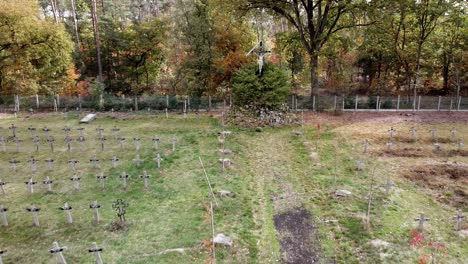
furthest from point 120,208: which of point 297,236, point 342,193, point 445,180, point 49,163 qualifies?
point 445,180

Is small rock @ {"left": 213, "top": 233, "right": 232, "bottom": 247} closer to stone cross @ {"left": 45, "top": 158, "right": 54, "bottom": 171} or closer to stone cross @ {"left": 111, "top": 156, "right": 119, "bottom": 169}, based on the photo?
stone cross @ {"left": 111, "top": 156, "right": 119, "bottom": 169}

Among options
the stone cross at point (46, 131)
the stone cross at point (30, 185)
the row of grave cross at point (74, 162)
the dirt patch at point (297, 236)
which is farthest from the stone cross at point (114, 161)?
the dirt patch at point (297, 236)

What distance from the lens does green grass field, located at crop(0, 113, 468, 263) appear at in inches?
342

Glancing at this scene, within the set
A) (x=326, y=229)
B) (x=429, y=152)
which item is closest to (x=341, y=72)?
(x=429, y=152)

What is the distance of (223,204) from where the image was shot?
11.0 metres

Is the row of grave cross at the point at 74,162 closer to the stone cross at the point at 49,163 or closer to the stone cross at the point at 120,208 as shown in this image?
the stone cross at the point at 49,163

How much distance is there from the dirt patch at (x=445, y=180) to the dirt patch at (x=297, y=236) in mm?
4994

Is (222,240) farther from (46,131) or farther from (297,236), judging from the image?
(46,131)

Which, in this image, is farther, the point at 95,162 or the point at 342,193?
the point at 95,162

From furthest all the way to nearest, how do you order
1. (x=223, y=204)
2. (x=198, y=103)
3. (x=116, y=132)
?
(x=198, y=103), (x=116, y=132), (x=223, y=204)

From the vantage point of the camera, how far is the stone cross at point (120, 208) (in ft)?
32.6

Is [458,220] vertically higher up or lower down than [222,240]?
Result: higher up

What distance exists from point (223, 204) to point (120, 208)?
127 inches

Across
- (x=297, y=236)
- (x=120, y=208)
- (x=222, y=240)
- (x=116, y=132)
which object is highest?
(x=116, y=132)
